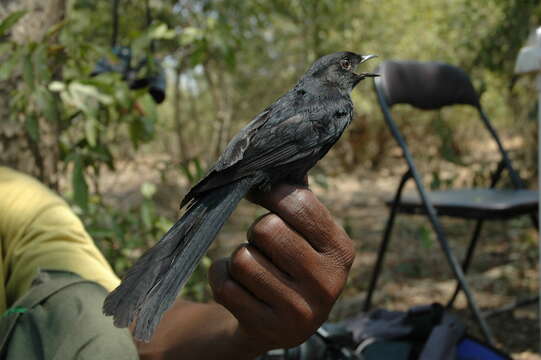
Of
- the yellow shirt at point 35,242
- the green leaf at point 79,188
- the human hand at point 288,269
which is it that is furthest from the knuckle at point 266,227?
the green leaf at point 79,188

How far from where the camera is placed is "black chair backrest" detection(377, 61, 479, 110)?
3340 mm

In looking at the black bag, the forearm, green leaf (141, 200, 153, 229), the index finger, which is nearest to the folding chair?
the black bag

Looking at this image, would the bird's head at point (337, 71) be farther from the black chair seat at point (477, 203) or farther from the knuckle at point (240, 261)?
the black chair seat at point (477, 203)

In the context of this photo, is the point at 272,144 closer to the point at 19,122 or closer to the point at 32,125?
the point at 32,125

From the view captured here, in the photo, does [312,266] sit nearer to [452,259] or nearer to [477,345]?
[477,345]

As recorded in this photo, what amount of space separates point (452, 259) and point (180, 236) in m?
1.89

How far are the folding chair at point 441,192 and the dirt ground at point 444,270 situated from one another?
0.17 m

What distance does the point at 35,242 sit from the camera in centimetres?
167

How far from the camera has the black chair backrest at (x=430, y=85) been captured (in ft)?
11.0

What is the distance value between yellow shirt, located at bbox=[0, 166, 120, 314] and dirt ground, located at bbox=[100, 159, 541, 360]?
1.73 m

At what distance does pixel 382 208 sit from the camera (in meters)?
8.10

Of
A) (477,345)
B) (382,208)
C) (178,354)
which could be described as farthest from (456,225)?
(178,354)

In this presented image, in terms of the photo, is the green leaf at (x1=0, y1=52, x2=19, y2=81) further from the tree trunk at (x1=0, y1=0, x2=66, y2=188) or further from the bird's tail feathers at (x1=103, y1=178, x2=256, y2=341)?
the bird's tail feathers at (x1=103, y1=178, x2=256, y2=341)

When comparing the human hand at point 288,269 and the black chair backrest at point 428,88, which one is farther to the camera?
the black chair backrest at point 428,88
